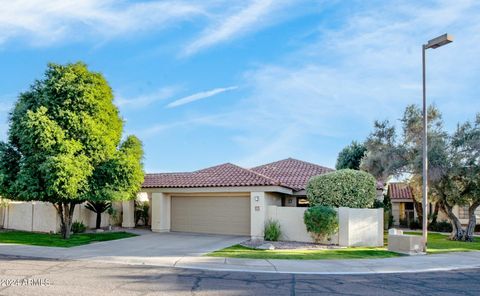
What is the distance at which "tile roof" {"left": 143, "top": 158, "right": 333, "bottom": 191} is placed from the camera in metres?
22.0

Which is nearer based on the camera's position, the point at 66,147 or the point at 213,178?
the point at 66,147

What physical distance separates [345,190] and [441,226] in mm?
17496

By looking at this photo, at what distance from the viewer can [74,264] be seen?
1273 cm

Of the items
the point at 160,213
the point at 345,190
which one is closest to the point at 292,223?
the point at 345,190

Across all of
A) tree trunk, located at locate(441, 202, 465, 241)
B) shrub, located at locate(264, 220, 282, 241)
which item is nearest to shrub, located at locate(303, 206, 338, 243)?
shrub, located at locate(264, 220, 282, 241)

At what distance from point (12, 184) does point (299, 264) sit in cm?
1318

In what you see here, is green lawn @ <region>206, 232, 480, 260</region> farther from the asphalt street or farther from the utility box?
the asphalt street

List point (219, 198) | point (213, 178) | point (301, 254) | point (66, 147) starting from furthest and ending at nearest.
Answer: point (213, 178)
point (219, 198)
point (66, 147)
point (301, 254)

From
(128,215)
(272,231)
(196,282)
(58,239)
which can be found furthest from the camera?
(128,215)

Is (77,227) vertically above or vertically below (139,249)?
above

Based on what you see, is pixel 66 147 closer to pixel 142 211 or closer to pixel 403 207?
pixel 142 211

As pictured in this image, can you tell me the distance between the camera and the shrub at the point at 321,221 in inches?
735

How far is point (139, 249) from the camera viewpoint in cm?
1638

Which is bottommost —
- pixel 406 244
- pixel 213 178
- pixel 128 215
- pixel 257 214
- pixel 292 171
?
pixel 406 244
